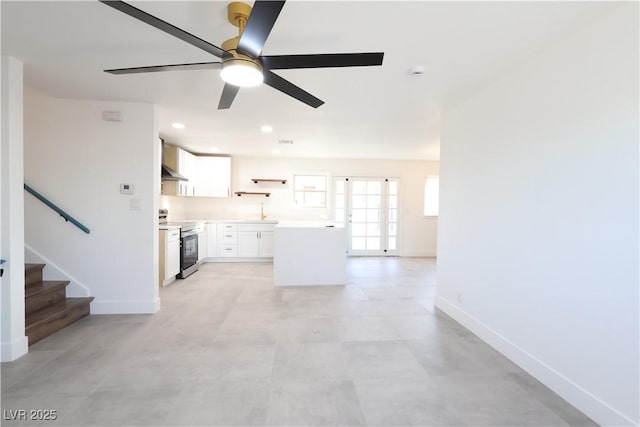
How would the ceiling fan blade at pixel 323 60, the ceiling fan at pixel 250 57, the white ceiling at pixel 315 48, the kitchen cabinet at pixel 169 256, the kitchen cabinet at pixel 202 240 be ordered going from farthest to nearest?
the kitchen cabinet at pixel 202 240 → the kitchen cabinet at pixel 169 256 → the white ceiling at pixel 315 48 → the ceiling fan blade at pixel 323 60 → the ceiling fan at pixel 250 57

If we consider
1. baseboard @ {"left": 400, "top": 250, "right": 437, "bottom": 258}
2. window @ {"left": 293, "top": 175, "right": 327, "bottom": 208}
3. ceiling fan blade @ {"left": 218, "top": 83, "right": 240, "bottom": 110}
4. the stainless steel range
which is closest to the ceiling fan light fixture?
ceiling fan blade @ {"left": 218, "top": 83, "right": 240, "bottom": 110}

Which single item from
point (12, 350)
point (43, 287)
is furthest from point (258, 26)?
point (43, 287)

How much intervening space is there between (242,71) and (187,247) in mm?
4114

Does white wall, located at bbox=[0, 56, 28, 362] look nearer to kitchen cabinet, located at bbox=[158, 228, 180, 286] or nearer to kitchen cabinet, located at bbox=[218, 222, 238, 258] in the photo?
kitchen cabinet, located at bbox=[158, 228, 180, 286]

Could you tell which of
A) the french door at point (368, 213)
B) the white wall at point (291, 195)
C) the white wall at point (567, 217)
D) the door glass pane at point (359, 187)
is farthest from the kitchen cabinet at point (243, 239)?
the white wall at point (567, 217)

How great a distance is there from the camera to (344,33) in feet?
6.02

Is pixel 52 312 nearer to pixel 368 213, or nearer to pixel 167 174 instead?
pixel 167 174

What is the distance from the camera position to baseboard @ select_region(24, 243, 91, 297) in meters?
3.12

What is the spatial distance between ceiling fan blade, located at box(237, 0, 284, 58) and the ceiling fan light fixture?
50 mm

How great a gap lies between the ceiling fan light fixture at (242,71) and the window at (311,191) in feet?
16.9

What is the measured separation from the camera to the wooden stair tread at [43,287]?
110 inches

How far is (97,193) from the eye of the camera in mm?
3168

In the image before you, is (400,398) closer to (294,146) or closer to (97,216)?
(97,216)

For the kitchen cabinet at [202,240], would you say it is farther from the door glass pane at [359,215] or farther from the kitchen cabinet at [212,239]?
the door glass pane at [359,215]
